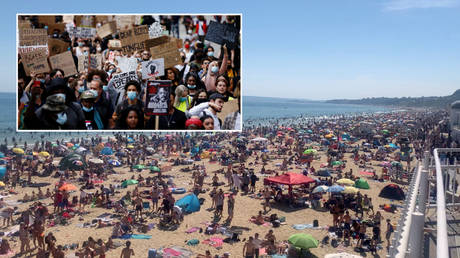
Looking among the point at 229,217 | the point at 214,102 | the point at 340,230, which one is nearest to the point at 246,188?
the point at 229,217

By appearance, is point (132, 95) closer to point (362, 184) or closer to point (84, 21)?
point (84, 21)

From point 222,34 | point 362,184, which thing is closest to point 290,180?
point 362,184

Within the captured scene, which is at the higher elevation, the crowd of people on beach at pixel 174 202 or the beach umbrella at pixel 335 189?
the beach umbrella at pixel 335 189

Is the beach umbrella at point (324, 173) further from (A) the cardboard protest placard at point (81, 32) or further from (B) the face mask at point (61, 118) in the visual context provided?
(A) the cardboard protest placard at point (81, 32)

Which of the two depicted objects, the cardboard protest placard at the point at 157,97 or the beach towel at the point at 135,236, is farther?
the beach towel at the point at 135,236

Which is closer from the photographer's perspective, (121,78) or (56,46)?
(56,46)

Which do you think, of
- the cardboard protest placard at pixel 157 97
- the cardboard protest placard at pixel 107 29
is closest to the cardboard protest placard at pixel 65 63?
the cardboard protest placard at pixel 107 29

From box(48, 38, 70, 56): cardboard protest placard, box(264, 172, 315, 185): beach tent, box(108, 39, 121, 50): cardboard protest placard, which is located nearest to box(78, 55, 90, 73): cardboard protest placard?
box(48, 38, 70, 56): cardboard protest placard
